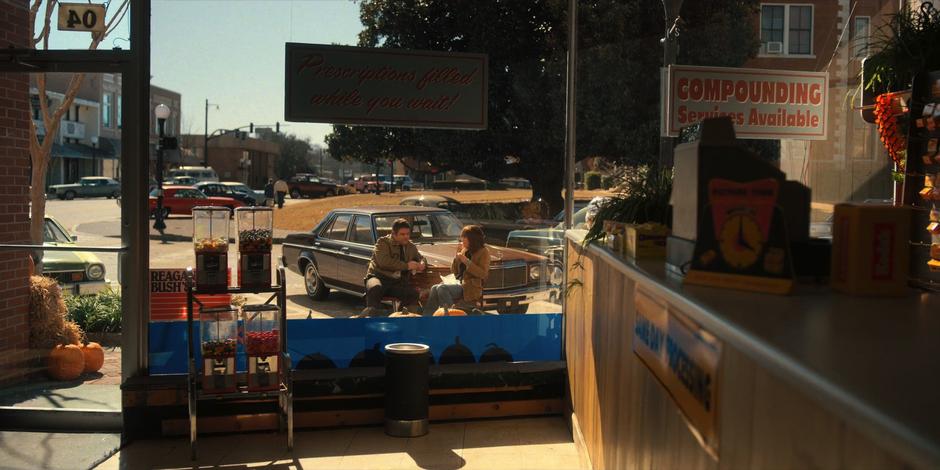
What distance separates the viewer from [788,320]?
6.79 feet

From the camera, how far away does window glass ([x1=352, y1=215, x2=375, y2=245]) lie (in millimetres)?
5840

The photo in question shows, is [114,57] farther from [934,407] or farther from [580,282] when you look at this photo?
[934,407]

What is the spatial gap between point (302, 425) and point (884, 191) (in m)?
4.43

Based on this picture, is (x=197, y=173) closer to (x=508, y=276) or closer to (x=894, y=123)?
(x=508, y=276)

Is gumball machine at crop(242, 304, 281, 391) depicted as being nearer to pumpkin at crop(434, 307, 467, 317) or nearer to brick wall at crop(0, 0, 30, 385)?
pumpkin at crop(434, 307, 467, 317)

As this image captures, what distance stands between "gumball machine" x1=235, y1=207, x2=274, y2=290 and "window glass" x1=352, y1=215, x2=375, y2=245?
71 cm

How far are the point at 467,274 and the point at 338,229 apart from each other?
89cm

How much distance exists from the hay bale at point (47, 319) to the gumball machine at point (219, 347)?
1.02 metres

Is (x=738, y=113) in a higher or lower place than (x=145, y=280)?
higher

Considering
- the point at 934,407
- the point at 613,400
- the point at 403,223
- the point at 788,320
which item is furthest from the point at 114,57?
the point at 934,407

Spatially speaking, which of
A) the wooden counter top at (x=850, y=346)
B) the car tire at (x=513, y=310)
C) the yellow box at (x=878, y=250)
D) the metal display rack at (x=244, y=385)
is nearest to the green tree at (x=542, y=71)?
the car tire at (x=513, y=310)

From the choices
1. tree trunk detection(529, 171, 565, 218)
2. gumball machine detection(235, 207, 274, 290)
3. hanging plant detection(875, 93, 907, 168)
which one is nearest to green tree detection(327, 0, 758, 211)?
tree trunk detection(529, 171, 565, 218)

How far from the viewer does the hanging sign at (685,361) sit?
2.18 metres

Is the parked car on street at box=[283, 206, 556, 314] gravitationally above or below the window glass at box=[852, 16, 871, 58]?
below
